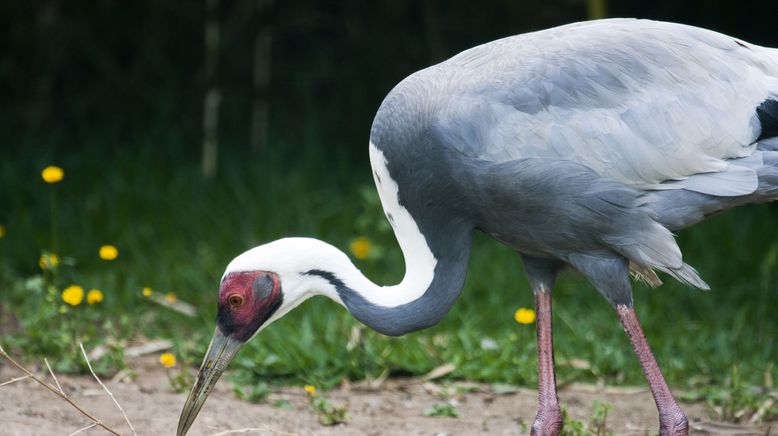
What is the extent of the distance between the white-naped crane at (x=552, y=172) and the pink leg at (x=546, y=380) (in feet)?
0.06

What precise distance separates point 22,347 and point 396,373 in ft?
5.55

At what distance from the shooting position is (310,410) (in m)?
5.21

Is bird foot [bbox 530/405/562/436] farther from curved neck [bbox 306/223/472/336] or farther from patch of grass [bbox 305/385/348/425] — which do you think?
patch of grass [bbox 305/385/348/425]

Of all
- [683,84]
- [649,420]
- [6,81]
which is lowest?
[649,420]

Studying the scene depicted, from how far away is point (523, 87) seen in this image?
14.8 ft

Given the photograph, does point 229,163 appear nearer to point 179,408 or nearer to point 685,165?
point 179,408

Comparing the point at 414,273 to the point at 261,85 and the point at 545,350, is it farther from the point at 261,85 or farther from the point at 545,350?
the point at 261,85

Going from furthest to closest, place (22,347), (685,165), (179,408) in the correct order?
(22,347)
(179,408)
(685,165)

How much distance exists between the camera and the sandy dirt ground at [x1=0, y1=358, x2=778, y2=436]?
4875mm

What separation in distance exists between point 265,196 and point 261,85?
1269 millimetres

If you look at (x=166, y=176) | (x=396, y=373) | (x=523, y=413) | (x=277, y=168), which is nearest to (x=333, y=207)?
(x=277, y=168)

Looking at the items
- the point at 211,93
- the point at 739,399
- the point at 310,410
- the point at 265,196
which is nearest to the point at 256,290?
the point at 310,410

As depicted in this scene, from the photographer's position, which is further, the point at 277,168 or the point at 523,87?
the point at 277,168

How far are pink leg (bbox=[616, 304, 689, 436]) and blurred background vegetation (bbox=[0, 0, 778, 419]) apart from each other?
2.70 feet
